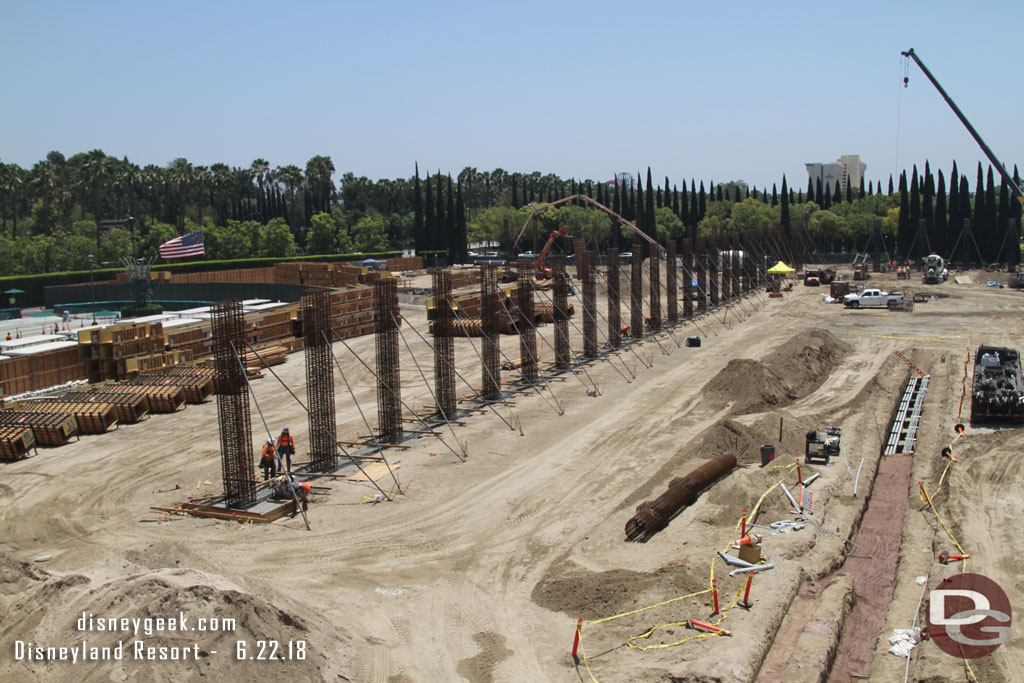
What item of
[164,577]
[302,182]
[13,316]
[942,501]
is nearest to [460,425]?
A: [942,501]

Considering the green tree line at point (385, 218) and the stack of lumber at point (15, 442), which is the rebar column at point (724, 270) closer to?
the green tree line at point (385, 218)

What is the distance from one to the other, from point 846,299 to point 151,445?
166 feet

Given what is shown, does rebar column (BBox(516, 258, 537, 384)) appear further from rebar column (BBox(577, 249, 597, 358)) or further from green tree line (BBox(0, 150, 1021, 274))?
green tree line (BBox(0, 150, 1021, 274))

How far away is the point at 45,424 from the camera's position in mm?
29125

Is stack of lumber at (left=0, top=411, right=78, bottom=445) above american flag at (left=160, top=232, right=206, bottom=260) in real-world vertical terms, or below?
below

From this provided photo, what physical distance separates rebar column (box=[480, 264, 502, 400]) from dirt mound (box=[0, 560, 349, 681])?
20349 mm

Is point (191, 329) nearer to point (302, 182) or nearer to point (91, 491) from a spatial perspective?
point (91, 491)

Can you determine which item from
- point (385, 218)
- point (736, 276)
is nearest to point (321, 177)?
point (385, 218)

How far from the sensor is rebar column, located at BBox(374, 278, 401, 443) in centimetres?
2831

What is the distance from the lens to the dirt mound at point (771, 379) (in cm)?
3266

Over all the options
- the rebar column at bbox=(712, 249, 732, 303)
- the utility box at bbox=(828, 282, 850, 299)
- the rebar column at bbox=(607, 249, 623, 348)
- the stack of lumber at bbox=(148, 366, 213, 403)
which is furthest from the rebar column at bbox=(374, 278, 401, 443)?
the utility box at bbox=(828, 282, 850, 299)

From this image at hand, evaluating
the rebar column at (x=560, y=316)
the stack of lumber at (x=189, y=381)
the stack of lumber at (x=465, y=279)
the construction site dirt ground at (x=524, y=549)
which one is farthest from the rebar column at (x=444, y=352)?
the stack of lumber at (x=465, y=279)

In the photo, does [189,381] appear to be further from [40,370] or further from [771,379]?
[771,379]

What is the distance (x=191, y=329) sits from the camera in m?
40.7
